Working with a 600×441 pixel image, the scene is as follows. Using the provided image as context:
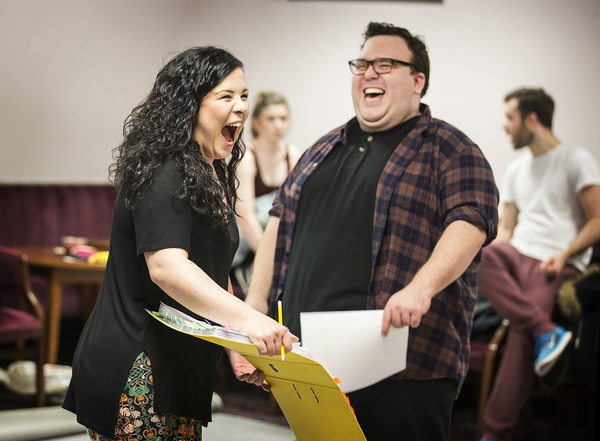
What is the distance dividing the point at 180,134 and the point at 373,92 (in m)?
0.71

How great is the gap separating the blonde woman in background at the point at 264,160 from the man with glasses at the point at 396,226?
1632mm

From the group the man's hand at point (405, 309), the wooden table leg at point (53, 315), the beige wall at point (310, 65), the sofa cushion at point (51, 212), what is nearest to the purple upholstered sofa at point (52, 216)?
the sofa cushion at point (51, 212)

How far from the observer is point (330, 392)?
1.08m

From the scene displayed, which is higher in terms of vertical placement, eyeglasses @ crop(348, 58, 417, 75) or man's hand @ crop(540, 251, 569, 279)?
eyeglasses @ crop(348, 58, 417, 75)

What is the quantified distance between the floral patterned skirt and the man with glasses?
1.94 feet

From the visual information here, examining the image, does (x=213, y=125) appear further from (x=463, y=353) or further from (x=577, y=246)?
(x=577, y=246)

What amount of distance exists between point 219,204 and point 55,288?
2.23m

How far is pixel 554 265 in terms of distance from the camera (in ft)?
9.61

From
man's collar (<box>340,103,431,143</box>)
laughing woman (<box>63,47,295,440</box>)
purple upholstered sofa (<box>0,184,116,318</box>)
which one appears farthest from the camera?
purple upholstered sofa (<box>0,184,116,318</box>)

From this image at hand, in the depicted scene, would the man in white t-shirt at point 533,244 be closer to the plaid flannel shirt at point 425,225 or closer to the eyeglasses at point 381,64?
the plaid flannel shirt at point 425,225

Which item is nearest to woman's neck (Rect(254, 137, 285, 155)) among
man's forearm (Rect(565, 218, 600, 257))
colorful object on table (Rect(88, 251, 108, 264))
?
colorful object on table (Rect(88, 251, 108, 264))

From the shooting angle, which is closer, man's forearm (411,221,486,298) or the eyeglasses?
man's forearm (411,221,486,298)

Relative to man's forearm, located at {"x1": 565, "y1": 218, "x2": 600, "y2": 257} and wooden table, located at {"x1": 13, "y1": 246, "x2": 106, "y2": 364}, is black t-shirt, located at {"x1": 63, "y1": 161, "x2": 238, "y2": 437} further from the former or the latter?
man's forearm, located at {"x1": 565, "y1": 218, "x2": 600, "y2": 257}

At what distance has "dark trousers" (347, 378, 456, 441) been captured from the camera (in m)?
1.57
